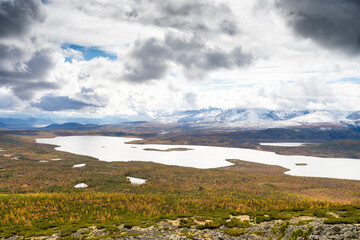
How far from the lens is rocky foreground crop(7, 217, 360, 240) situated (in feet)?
59.1

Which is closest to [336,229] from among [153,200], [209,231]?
[209,231]

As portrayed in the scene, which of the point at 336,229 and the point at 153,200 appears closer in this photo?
the point at 336,229

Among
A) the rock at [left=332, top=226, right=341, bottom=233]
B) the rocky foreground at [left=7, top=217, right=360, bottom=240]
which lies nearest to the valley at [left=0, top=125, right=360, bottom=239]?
the rocky foreground at [left=7, top=217, right=360, bottom=240]

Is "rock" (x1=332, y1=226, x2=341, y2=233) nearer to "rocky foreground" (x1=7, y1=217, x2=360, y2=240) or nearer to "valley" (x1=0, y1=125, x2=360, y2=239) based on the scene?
"rocky foreground" (x1=7, y1=217, x2=360, y2=240)

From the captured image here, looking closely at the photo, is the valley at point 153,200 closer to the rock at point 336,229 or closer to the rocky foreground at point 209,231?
the rocky foreground at point 209,231

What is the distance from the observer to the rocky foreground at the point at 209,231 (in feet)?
59.1

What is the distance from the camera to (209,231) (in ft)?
71.5

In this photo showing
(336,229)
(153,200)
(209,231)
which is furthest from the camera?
(153,200)

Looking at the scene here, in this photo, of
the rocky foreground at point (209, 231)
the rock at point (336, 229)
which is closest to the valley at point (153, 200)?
the rocky foreground at point (209, 231)

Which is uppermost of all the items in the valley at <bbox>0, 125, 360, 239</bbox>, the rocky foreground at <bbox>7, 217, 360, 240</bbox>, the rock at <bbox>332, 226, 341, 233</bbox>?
the rock at <bbox>332, 226, 341, 233</bbox>

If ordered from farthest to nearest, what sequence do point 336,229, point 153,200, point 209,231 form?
point 153,200 → point 209,231 → point 336,229

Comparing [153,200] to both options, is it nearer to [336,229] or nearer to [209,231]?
[209,231]

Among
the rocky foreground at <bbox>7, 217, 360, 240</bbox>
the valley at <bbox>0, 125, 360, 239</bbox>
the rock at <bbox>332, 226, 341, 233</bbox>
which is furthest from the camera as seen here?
the valley at <bbox>0, 125, 360, 239</bbox>

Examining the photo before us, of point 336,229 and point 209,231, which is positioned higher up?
point 336,229
